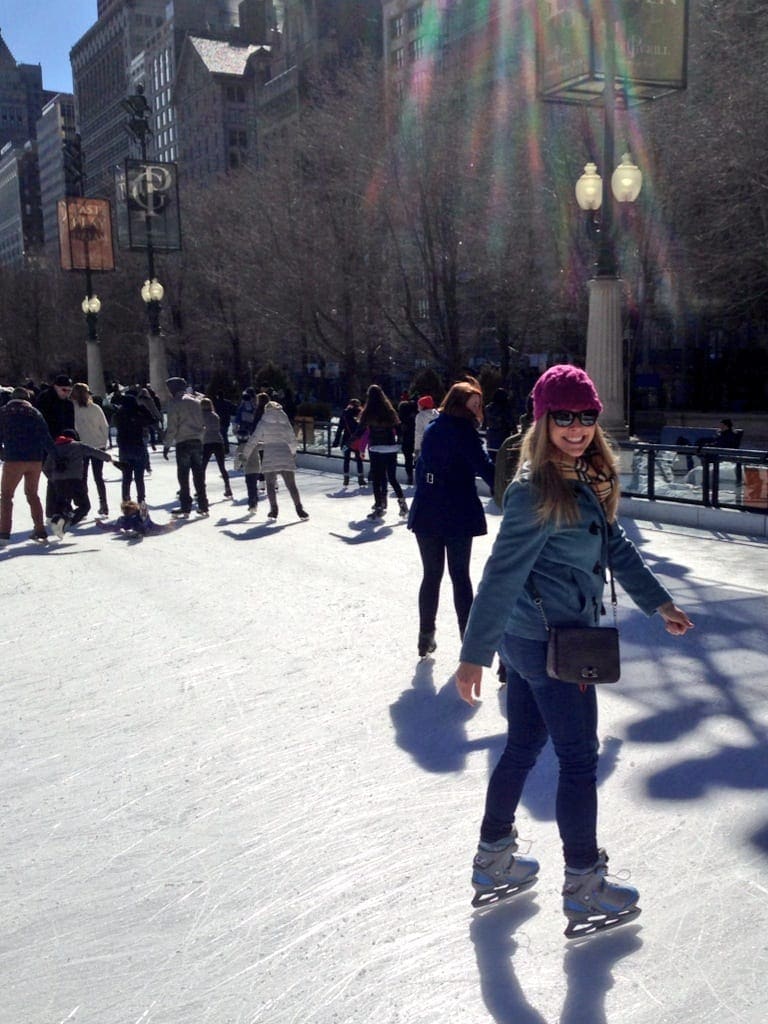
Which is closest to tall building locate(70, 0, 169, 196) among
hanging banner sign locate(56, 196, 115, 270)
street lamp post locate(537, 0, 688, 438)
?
hanging banner sign locate(56, 196, 115, 270)

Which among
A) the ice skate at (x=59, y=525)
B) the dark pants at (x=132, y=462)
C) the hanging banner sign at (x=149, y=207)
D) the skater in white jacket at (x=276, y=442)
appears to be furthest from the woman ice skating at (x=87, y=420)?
the hanging banner sign at (x=149, y=207)

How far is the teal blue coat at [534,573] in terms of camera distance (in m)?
2.96

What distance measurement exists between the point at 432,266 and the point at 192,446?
15.2 meters

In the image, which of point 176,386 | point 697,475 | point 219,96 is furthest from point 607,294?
point 219,96

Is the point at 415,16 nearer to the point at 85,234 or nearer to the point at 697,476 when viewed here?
the point at 85,234

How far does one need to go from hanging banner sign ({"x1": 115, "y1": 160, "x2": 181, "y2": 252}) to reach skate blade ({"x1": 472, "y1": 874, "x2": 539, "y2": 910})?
25.0 meters

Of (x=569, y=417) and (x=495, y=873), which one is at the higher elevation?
(x=569, y=417)

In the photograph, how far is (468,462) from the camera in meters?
5.91

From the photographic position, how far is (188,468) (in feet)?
44.2

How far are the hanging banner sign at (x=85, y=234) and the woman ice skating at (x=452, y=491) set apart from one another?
24.3 meters

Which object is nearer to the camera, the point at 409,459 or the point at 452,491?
the point at 452,491

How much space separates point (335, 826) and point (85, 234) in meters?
27.2

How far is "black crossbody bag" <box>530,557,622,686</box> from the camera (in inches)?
115

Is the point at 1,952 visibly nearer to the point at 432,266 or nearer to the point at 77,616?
the point at 77,616
